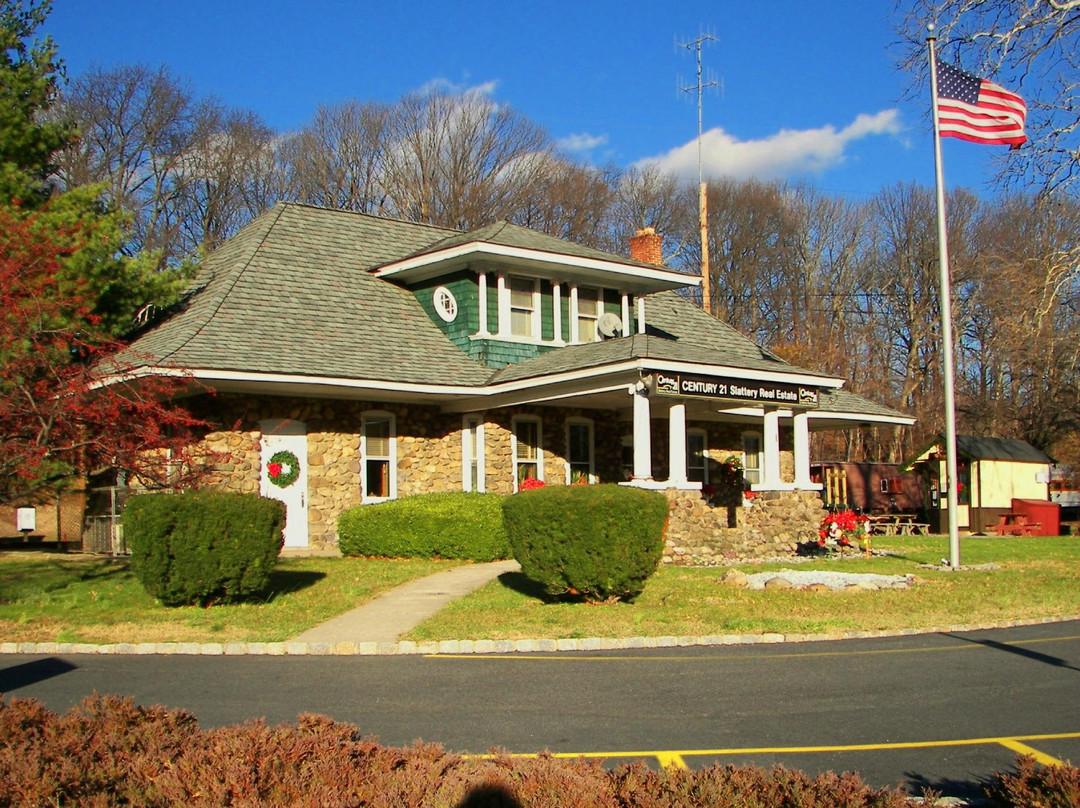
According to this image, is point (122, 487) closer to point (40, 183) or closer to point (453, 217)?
point (40, 183)

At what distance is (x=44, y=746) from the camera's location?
19.6ft

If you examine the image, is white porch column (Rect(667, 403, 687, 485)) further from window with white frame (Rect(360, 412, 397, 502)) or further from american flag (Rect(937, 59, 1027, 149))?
american flag (Rect(937, 59, 1027, 149))

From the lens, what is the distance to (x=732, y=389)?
21.9 m

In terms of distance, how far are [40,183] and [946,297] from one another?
1836cm

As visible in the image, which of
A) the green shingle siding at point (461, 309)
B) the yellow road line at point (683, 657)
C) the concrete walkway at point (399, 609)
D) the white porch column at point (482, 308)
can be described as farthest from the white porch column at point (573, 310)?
the yellow road line at point (683, 657)

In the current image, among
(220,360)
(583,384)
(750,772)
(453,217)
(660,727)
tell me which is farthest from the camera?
(453,217)

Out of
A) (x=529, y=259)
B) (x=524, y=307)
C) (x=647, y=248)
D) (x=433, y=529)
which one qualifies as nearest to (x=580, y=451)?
(x=524, y=307)

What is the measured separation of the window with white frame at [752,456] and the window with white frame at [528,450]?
25.0 feet

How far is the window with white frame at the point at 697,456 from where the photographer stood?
29406 millimetres

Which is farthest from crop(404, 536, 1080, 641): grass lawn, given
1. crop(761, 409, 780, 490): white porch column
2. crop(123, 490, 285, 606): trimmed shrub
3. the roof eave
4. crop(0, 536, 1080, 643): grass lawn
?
the roof eave

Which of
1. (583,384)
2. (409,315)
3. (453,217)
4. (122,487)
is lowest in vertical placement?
(122,487)

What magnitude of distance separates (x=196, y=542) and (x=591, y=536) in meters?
5.04

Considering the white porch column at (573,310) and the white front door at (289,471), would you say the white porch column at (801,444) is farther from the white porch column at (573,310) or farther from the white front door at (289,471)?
the white front door at (289,471)

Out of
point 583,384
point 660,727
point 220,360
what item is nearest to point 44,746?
point 660,727
